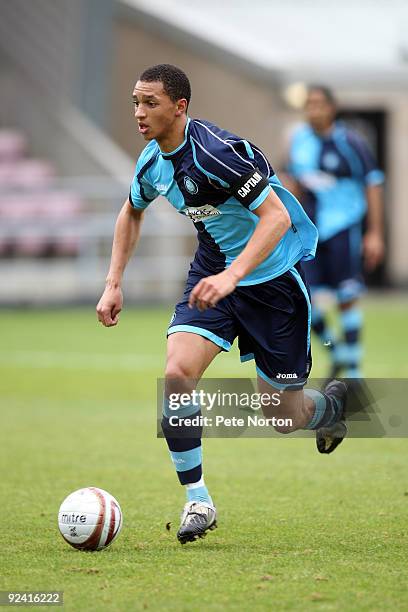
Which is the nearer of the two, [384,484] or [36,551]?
[36,551]

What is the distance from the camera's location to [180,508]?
20.9ft

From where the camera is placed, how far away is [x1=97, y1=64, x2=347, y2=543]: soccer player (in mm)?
5379

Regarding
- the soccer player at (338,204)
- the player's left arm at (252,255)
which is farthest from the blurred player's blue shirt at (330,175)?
the player's left arm at (252,255)

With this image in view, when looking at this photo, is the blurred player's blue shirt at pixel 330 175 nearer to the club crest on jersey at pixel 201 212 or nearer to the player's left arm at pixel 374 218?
the player's left arm at pixel 374 218

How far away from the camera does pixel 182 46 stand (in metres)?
25.0

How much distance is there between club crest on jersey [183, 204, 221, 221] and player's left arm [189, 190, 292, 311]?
0.32m

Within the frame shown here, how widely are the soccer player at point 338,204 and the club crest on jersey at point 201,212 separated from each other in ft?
16.8

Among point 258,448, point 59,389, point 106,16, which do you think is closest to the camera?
point 258,448

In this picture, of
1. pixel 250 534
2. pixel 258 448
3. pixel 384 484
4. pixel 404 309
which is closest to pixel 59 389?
pixel 258 448

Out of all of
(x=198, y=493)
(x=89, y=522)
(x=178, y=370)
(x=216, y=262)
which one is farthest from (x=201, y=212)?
(x=89, y=522)

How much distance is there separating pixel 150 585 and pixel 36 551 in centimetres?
83

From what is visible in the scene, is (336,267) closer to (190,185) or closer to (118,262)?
(118,262)

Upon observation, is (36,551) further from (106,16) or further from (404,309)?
(106,16)

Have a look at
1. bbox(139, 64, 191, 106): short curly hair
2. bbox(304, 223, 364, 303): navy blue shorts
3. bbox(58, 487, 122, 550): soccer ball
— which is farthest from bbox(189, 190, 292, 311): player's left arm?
bbox(304, 223, 364, 303): navy blue shorts
